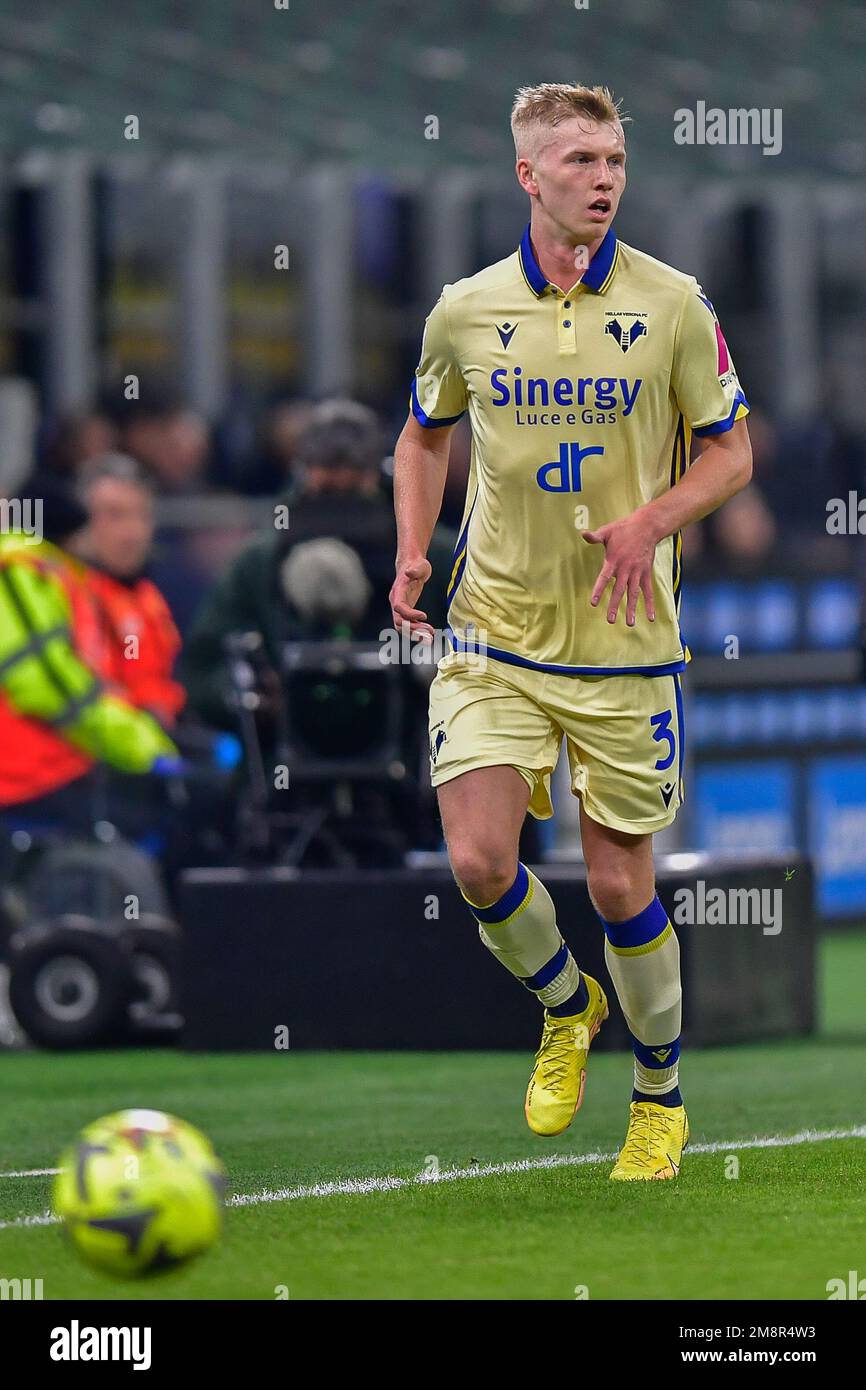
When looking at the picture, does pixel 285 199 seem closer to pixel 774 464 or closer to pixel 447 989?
pixel 774 464

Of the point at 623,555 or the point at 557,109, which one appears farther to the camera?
the point at 557,109

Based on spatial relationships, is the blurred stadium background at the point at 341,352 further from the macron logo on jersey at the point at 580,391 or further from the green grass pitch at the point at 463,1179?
the macron logo on jersey at the point at 580,391

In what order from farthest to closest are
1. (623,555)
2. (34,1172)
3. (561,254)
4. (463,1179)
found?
(34,1172), (463,1179), (561,254), (623,555)

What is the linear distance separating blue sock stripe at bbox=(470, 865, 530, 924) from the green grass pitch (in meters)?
0.59

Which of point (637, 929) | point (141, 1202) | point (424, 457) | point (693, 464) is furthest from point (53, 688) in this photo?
point (141, 1202)

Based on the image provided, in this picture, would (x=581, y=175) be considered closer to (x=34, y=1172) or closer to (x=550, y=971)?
(x=550, y=971)

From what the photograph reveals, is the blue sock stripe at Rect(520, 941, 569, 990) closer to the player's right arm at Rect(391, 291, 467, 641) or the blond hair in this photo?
the player's right arm at Rect(391, 291, 467, 641)

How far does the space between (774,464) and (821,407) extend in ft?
13.7

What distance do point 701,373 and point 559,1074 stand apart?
1622 mm

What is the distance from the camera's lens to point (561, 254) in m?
5.72

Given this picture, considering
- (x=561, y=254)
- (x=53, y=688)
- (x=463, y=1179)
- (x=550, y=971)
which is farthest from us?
(x=53, y=688)

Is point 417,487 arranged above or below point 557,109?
below

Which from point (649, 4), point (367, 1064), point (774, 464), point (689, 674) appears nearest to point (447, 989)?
point (367, 1064)

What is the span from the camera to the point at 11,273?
61.3 ft
